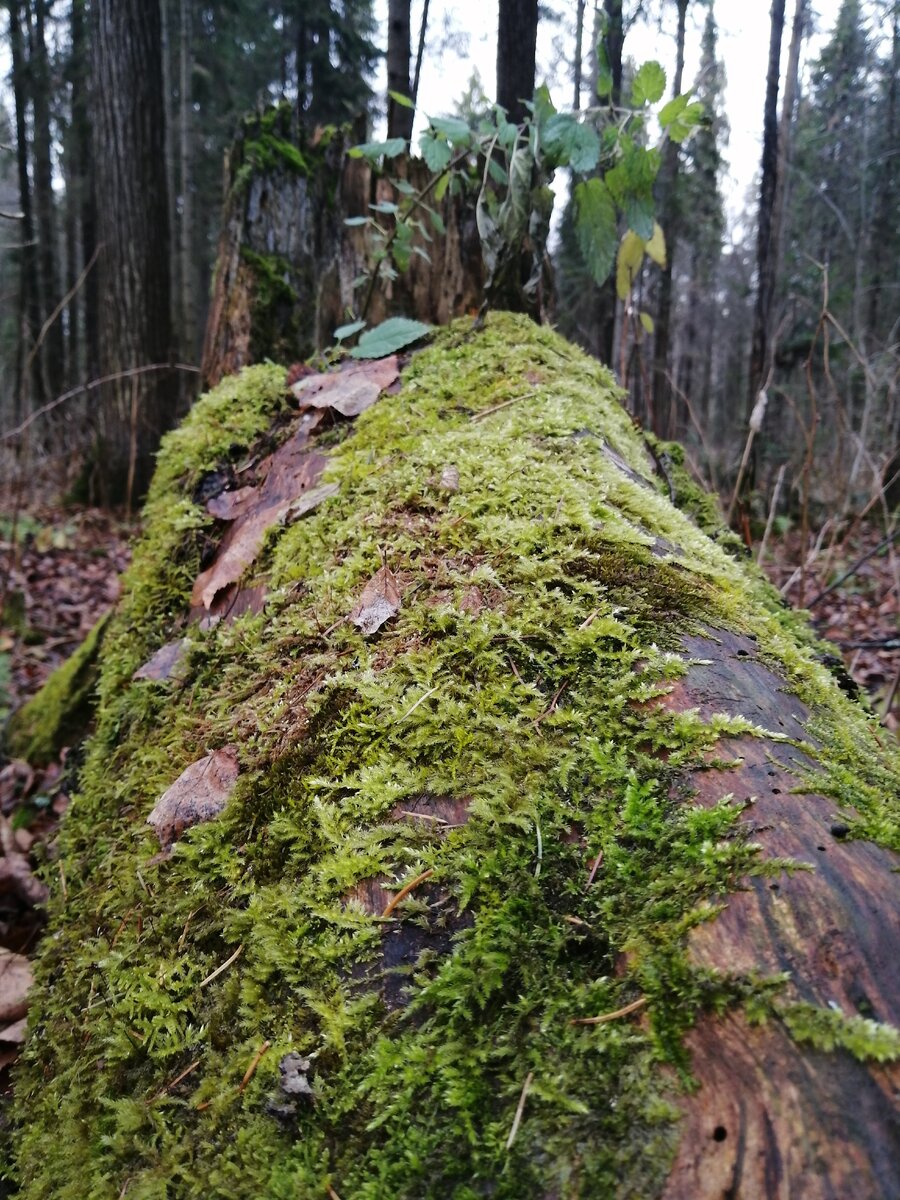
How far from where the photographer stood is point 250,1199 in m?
0.73

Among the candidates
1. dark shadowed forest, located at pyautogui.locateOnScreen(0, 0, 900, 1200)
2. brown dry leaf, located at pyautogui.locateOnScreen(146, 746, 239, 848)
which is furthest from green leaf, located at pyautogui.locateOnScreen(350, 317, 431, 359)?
brown dry leaf, located at pyautogui.locateOnScreen(146, 746, 239, 848)

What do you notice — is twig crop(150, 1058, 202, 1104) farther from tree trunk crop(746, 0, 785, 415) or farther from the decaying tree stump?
tree trunk crop(746, 0, 785, 415)

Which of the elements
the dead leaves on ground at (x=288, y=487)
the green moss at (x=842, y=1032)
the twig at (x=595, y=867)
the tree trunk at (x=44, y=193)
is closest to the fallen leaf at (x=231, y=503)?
the dead leaves on ground at (x=288, y=487)

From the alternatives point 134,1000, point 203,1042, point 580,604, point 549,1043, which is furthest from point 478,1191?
point 580,604

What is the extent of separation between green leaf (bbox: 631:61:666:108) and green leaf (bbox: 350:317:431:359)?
95 centimetres

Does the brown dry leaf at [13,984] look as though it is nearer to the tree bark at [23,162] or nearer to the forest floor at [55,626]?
the forest floor at [55,626]

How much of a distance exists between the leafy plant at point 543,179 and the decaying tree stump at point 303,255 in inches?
11.7

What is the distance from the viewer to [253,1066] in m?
0.83

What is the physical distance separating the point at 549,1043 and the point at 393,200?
3.45 meters

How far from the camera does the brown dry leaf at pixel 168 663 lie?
1.65 metres

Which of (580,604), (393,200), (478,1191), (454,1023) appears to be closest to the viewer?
(478,1191)

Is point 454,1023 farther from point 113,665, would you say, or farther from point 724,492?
point 724,492

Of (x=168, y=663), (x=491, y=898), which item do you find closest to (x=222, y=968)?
(x=491, y=898)

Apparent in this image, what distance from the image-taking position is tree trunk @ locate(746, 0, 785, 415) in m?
7.98
